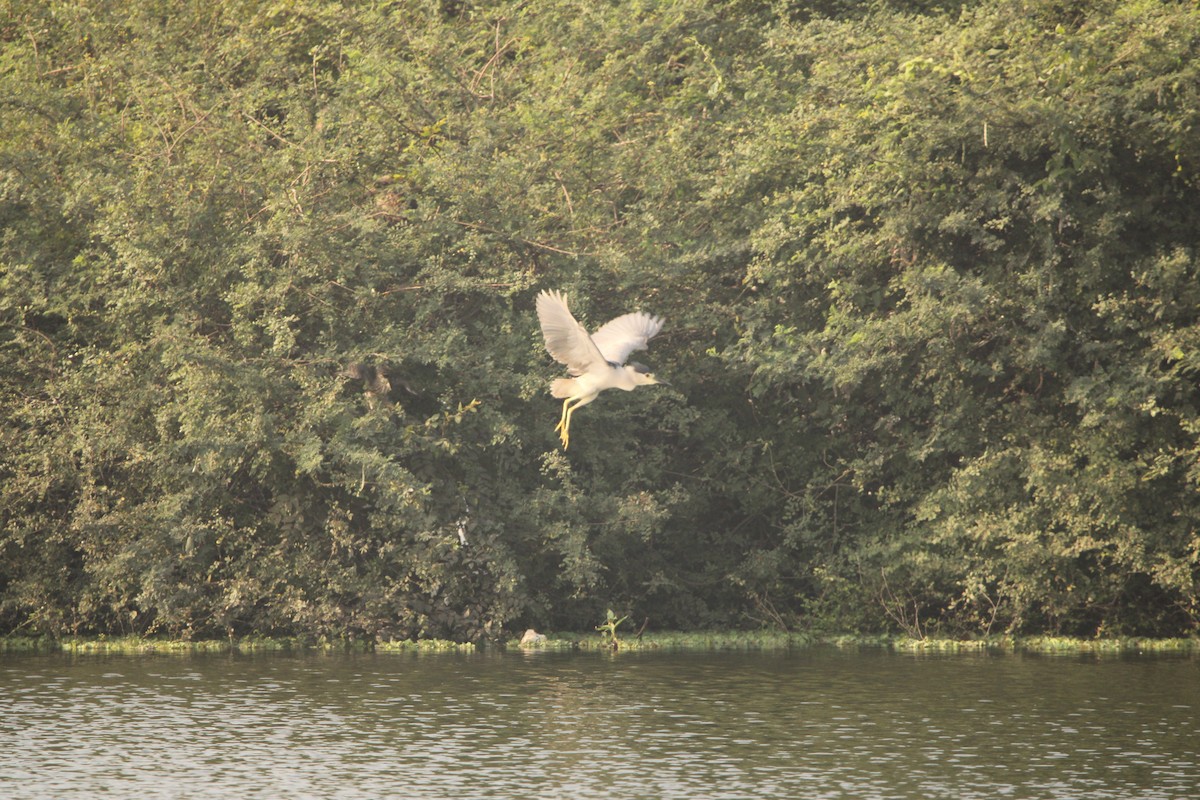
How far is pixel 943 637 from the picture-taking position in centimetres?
1855

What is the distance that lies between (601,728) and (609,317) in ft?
25.6

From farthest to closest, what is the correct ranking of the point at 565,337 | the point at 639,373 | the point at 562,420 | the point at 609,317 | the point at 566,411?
the point at 609,317 < the point at 562,420 < the point at 566,411 < the point at 639,373 < the point at 565,337

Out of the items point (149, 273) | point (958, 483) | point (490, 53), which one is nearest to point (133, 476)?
point (149, 273)

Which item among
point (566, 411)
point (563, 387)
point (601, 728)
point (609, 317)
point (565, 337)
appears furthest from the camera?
point (609, 317)

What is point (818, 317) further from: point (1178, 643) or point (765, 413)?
point (1178, 643)

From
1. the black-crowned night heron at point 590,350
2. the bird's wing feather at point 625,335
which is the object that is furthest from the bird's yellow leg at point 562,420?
the bird's wing feather at point 625,335

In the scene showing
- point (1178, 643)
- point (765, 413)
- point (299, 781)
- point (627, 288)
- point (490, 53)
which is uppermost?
point (490, 53)

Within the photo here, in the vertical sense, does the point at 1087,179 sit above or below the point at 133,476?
above

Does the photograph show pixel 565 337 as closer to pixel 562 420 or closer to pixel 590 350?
pixel 590 350

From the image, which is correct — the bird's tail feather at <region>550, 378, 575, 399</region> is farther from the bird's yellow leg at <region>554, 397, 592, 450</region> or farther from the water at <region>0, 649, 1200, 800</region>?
the water at <region>0, 649, 1200, 800</region>

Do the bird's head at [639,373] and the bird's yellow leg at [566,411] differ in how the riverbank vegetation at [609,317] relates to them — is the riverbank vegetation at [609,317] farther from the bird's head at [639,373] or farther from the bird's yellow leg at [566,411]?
the bird's head at [639,373]

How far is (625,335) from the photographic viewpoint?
16.6 m

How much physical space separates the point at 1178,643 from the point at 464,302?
8.70 metres

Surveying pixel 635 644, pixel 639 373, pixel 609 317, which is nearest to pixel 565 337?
pixel 639 373
